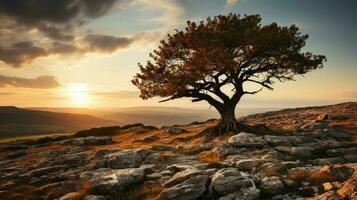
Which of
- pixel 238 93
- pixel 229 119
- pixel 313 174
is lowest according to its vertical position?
pixel 313 174

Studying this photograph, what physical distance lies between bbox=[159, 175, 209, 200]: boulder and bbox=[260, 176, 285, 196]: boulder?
3.40 meters

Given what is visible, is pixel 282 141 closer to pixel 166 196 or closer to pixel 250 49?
pixel 250 49

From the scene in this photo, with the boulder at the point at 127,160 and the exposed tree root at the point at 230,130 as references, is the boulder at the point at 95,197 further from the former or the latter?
the exposed tree root at the point at 230,130

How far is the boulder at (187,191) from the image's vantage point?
53.6 feet

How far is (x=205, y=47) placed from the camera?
125 feet

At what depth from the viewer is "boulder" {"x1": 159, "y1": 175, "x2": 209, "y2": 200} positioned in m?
16.3

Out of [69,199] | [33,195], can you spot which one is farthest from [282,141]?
[33,195]

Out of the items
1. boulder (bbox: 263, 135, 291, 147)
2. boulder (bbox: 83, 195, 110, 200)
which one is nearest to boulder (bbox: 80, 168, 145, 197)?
boulder (bbox: 83, 195, 110, 200)

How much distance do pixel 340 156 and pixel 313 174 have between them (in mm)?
9964

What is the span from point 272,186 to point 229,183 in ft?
7.99

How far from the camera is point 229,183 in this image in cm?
1673

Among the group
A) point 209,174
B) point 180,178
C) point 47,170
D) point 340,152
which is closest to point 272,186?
point 209,174

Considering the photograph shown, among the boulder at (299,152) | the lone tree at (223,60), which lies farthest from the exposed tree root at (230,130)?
the boulder at (299,152)

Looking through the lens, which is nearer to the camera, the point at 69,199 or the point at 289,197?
the point at 289,197
